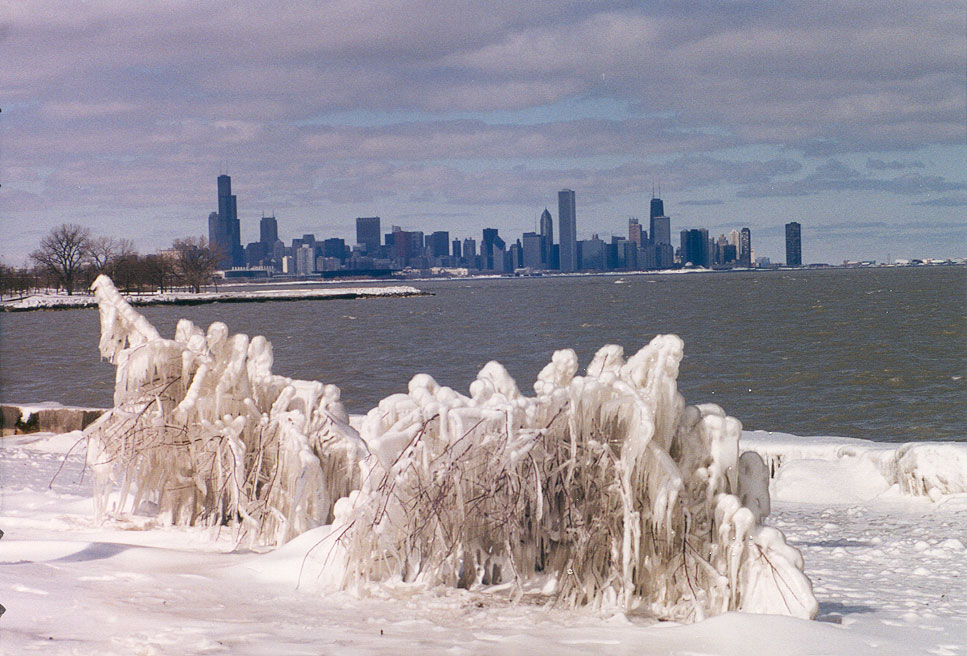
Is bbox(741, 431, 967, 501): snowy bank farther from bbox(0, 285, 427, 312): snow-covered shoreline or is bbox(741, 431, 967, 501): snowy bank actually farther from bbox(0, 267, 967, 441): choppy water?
bbox(0, 285, 427, 312): snow-covered shoreline

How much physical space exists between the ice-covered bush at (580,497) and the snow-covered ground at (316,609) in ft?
0.88

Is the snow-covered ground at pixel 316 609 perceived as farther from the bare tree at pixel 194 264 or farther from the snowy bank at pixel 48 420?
the bare tree at pixel 194 264

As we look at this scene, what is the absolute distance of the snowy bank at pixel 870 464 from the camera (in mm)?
12125

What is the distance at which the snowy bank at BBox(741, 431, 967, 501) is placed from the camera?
12125mm

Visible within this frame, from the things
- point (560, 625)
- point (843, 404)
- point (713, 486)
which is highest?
point (713, 486)

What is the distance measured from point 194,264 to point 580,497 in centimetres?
14621

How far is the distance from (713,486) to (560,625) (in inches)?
51.2

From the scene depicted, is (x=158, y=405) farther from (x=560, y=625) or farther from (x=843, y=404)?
(x=843, y=404)

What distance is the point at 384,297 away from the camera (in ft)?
482

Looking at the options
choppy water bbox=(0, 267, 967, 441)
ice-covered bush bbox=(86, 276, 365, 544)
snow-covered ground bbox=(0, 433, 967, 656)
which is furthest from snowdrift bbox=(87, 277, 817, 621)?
choppy water bbox=(0, 267, 967, 441)

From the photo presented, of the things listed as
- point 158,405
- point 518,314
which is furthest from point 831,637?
point 518,314

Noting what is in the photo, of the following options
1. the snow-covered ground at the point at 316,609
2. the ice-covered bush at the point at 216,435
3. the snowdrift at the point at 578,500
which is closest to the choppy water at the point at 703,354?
the ice-covered bush at the point at 216,435

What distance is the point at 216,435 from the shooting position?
8.61 m

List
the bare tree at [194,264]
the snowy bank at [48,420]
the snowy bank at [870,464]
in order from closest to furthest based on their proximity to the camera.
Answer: the snowy bank at [870,464], the snowy bank at [48,420], the bare tree at [194,264]
